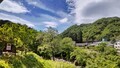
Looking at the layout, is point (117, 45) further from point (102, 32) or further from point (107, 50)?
point (107, 50)

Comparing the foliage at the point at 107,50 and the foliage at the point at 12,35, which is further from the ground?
the foliage at the point at 12,35

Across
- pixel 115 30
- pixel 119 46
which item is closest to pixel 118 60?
pixel 119 46

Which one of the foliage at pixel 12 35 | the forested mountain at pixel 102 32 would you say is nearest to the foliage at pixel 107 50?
the foliage at pixel 12 35

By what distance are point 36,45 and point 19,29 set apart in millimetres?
18564

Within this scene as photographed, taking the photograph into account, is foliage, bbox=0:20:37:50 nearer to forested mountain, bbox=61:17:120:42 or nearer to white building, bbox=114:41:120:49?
white building, bbox=114:41:120:49

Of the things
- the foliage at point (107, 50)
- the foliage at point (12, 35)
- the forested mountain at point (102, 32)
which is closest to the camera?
the foliage at point (12, 35)

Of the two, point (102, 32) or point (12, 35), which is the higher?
point (102, 32)

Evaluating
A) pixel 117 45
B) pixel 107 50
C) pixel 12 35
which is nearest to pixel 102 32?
pixel 117 45

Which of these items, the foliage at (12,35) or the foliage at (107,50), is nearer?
the foliage at (12,35)

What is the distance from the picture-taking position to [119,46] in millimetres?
81688

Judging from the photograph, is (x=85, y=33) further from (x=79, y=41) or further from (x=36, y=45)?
(x=36, y=45)

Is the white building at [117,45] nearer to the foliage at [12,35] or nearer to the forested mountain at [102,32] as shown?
the forested mountain at [102,32]

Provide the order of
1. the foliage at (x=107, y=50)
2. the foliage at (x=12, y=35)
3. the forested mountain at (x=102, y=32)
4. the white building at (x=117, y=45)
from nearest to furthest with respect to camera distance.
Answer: the foliage at (x=12, y=35) < the foliage at (x=107, y=50) < the white building at (x=117, y=45) < the forested mountain at (x=102, y=32)

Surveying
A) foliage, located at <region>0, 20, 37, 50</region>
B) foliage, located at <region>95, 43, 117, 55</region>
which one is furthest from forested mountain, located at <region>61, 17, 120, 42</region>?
foliage, located at <region>0, 20, 37, 50</region>
